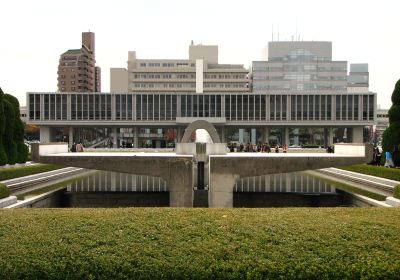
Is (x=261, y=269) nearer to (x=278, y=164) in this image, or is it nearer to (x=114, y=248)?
(x=114, y=248)

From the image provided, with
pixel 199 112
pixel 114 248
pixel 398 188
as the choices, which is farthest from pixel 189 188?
pixel 199 112

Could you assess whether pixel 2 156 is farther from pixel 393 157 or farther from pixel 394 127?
pixel 394 127

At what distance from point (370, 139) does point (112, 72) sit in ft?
261

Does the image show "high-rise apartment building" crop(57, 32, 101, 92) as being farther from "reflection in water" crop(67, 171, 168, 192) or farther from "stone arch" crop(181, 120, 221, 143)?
"stone arch" crop(181, 120, 221, 143)

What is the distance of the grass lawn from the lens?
6.62 meters

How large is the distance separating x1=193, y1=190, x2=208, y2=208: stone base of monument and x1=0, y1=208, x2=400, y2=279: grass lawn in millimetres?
17497

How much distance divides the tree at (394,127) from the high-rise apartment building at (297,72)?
91141mm

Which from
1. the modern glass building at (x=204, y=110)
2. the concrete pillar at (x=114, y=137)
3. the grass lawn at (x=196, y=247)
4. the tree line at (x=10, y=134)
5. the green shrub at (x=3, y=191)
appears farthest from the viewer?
the concrete pillar at (x=114, y=137)

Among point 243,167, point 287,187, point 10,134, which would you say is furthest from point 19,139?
point 287,187

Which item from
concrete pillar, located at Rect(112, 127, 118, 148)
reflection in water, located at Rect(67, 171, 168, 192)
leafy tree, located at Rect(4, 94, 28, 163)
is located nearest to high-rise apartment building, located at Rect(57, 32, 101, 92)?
concrete pillar, located at Rect(112, 127, 118, 148)

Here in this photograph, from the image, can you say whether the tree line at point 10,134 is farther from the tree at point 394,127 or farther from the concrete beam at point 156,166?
the tree at point 394,127

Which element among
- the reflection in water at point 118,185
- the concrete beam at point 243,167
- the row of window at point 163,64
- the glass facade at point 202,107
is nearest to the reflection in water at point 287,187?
the reflection in water at point 118,185

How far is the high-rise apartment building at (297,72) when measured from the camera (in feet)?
398

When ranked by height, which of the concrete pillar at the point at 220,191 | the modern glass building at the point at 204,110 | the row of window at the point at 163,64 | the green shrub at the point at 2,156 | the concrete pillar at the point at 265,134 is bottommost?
the concrete pillar at the point at 220,191
